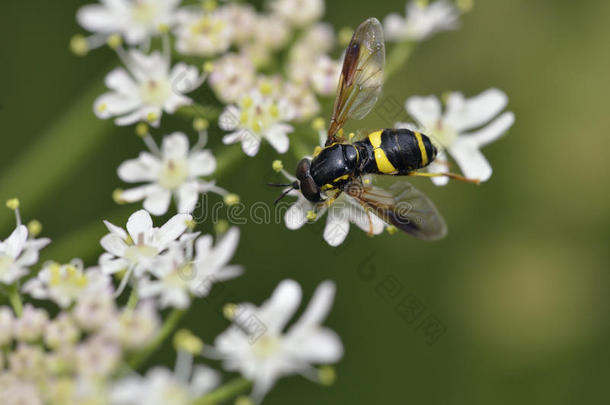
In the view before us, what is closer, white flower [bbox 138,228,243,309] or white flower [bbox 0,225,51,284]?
white flower [bbox 138,228,243,309]

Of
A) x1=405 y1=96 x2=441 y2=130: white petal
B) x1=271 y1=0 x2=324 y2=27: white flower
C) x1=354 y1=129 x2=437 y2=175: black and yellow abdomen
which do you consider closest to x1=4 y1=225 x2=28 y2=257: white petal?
x1=354 y1=129 x2=437 y2=175: black and yellow abdomen

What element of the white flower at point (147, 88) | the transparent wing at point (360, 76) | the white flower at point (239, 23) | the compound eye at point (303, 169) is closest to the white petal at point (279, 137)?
the compound eye at point (303, 169)

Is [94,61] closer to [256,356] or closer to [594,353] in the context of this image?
[256,356]

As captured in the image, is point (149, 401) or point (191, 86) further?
point (191, 86)

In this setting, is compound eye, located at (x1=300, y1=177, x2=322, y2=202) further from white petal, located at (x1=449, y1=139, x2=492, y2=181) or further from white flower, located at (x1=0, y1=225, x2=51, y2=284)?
white flower, located at (x1=0, y1=225, x2=51, y2=284)

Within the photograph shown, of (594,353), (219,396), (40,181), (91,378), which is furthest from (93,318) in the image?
(594,353)

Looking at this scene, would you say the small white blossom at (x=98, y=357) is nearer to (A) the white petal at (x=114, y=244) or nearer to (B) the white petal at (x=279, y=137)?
(A) the white petal at (x=114, y=244)
